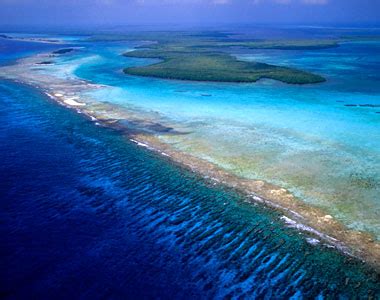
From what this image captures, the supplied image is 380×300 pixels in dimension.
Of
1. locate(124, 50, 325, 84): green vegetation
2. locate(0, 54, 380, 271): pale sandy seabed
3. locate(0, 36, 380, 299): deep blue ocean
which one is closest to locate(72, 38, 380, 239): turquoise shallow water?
locate(0, 54, 380, 271): pale sandy seabed

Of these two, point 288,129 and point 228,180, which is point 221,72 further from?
point 228,180

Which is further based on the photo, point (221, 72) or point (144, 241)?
point (221, 72)

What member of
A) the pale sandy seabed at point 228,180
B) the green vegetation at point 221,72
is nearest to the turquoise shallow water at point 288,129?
the pale sandy seabed at point 228,180

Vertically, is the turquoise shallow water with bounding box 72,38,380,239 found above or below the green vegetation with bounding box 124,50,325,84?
below

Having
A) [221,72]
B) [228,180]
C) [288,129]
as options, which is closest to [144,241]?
[228,180]

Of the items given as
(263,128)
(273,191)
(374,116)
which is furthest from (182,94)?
(273,191)

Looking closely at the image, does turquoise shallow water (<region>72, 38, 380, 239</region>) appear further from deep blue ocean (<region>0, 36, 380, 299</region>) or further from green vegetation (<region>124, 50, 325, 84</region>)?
deep blue ocean (<region>0, 36, 380, 299</region>)

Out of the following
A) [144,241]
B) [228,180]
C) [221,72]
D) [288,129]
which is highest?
[221,72]
